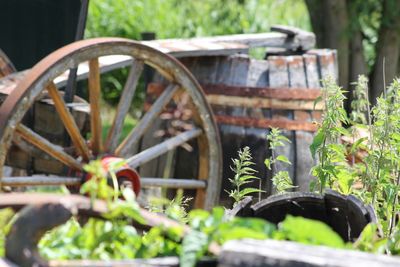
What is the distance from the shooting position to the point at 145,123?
464 cm

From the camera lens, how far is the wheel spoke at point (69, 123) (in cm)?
414

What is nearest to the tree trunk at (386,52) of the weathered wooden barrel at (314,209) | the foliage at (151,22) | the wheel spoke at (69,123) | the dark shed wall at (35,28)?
the foliage at (151,22)

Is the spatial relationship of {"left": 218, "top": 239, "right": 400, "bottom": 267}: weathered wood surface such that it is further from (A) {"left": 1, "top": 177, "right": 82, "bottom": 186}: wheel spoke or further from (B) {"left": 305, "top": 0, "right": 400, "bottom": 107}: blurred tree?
(B) {"left": 305, "top": 0, "right": 400, "bottom": 107}: blurred tree

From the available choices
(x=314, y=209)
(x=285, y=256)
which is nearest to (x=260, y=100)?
(x=314, y=209)

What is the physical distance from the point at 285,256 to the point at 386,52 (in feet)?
20.4

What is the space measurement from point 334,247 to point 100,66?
134 inches

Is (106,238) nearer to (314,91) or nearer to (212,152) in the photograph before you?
(212,152)

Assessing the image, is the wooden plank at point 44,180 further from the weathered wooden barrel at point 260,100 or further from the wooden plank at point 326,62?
the wooden plank at point 326,62

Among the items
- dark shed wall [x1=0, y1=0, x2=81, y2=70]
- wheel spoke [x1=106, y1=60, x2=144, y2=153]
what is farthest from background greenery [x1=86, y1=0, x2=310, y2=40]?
wheel spoke [x1=106, y1=60, x2=144, y2=153]

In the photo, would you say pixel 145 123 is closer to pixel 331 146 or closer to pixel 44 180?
pixel 44 180

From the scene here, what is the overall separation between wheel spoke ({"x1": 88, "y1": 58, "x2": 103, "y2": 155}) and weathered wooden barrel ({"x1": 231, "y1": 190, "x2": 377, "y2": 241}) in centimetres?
229

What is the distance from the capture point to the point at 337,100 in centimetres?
277

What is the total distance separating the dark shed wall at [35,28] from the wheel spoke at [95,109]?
1.69 m

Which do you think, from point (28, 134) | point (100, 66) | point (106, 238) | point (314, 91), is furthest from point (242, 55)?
point (106, 238)
